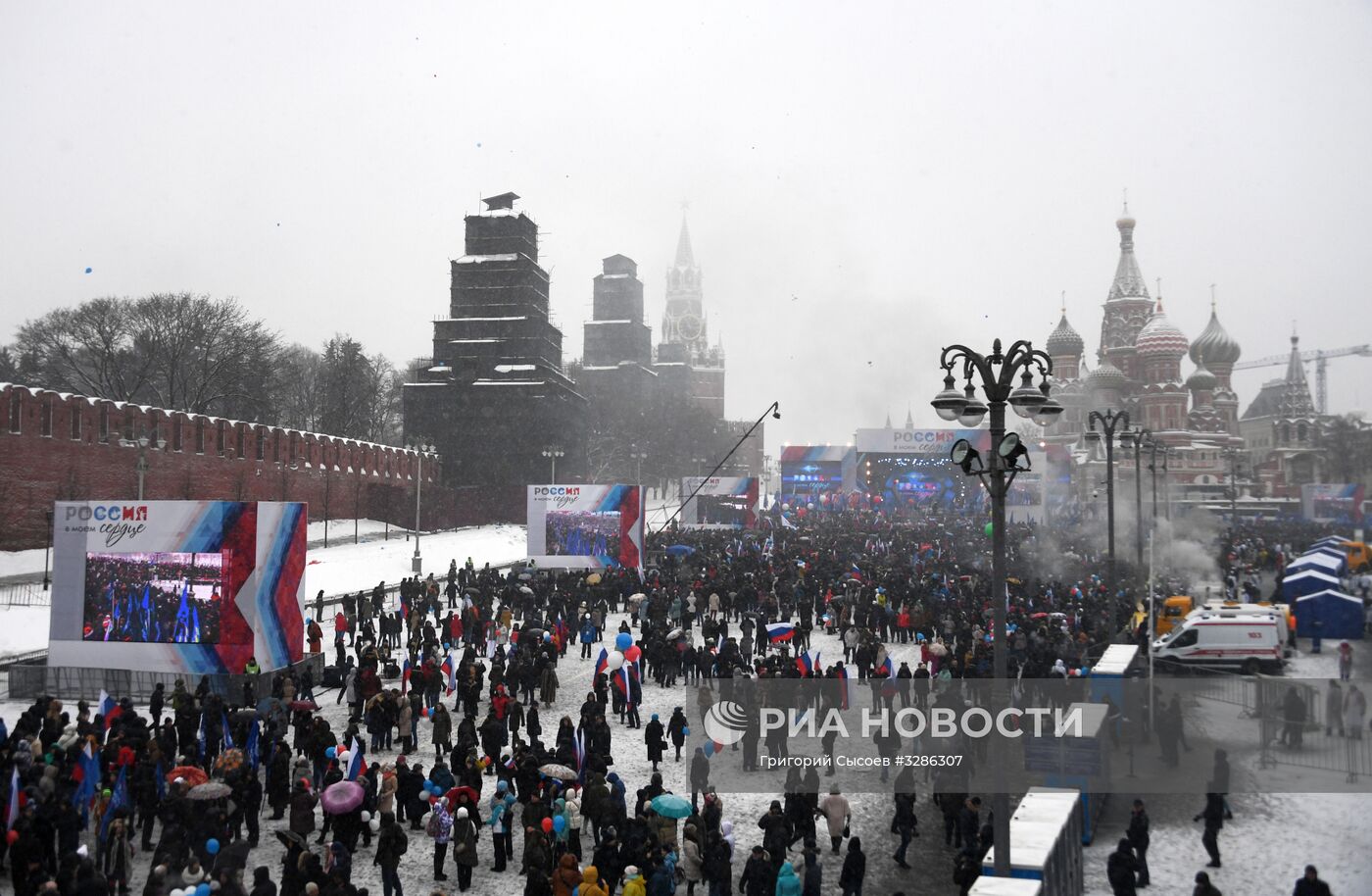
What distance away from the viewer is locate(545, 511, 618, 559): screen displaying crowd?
3309 centimetres

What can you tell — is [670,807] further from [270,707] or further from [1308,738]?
[1308,738]

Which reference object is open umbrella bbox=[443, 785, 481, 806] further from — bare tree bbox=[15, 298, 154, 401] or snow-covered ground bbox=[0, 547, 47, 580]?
bare tree bbox=[15, 298, 154, 401]

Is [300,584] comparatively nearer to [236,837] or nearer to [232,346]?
[236,837]

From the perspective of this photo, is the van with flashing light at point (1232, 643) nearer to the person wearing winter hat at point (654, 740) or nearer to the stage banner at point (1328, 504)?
the person wearing winter hat at point (654, 740)

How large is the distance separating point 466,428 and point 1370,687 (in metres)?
54.8

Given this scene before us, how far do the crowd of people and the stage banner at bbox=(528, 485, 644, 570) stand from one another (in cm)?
809

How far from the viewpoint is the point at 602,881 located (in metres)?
10.4

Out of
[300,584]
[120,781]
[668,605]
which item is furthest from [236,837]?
[668,605]

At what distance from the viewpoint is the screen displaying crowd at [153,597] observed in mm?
19312

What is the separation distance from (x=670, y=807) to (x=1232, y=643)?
1505 cm

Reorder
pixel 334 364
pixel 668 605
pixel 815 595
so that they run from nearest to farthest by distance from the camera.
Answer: pixel 668 605 → pixel 815 595 → pixel 334 364

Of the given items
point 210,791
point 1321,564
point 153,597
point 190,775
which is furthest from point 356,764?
point 1321,564

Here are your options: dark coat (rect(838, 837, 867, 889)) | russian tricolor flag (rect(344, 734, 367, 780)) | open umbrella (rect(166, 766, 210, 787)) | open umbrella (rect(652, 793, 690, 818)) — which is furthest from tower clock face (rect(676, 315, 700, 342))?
dark coat (rect(838, 837, 867, 889))

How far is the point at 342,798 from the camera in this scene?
11.0 meters
